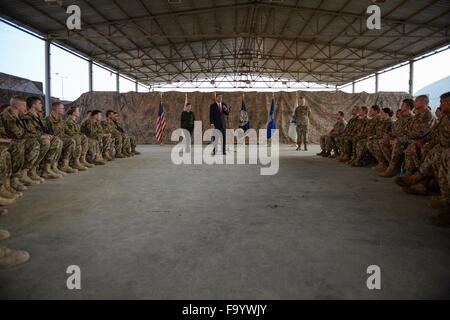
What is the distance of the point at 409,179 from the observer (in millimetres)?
3516

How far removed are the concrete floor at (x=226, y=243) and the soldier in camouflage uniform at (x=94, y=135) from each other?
238 centimetres

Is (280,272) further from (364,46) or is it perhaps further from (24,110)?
(364,46)

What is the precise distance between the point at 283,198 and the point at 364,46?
13.7m

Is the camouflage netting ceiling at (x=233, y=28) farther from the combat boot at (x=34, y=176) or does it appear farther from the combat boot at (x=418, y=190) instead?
the combat boot at (x=418, y=190)

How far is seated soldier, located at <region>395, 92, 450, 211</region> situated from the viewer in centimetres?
263

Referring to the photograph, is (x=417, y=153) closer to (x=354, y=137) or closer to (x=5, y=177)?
(x=354, y=137)

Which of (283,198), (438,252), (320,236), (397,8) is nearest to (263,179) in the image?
(283,198)

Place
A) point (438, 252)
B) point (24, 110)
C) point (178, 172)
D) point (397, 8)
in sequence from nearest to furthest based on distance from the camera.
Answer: point (438, 252) < point (24, 110) < point (178, 172) < point (397, 8)

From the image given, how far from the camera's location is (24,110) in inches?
153

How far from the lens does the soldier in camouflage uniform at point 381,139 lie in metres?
4.73

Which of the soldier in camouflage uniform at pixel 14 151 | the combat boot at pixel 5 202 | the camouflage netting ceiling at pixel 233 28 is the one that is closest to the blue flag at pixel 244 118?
the camouflage netting ceiling at pixel 233 28
